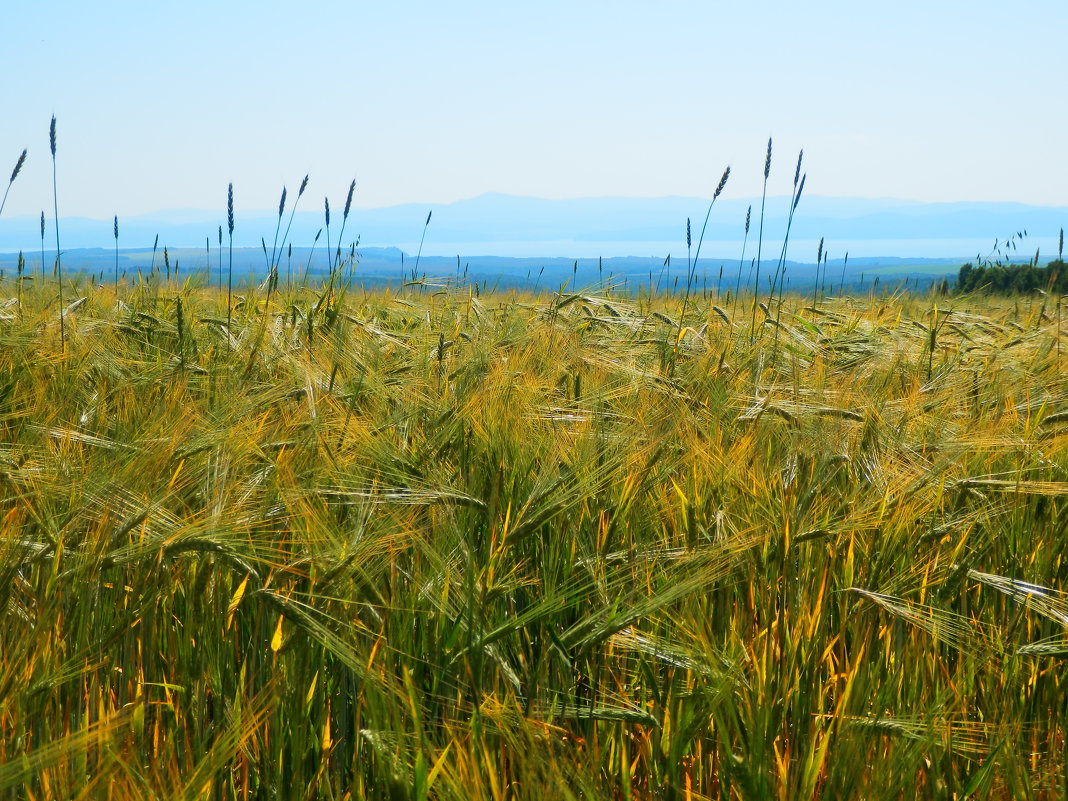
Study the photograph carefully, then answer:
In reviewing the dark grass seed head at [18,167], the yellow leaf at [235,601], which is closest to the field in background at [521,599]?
the yellow leaf at [235,601]

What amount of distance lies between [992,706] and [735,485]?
503 mm

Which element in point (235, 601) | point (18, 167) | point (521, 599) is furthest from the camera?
point (18, 167)

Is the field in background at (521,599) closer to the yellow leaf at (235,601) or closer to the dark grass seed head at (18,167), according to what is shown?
the yellow leaf at (235,601)

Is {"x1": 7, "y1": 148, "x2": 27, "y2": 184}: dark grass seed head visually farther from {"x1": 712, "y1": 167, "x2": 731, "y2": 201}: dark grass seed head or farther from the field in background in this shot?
{"x1": 712, "y1": 167, "x2": 731, "y2": 201}: dark grass seed head

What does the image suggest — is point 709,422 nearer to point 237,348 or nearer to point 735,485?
point 735,485

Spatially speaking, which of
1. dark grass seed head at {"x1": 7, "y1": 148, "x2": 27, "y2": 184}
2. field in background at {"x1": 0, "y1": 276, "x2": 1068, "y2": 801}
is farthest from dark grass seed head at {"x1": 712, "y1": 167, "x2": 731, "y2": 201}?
dark grass seed head at {"x1": 7, "y1": 148, "x2": 27, "y2": 184}

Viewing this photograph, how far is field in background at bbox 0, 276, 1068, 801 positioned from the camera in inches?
36.7

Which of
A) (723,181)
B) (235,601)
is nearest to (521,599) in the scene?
(235,601)

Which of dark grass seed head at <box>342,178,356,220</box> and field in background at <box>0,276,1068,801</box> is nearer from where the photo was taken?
field in background at <box>0,276,1068,801</box>

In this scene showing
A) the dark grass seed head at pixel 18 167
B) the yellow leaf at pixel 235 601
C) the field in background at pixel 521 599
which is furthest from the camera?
the dark grass seed head at pixel 18 167

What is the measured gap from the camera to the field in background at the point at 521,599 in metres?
0.93

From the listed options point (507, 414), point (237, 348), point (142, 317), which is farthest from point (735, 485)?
point (142, 317)

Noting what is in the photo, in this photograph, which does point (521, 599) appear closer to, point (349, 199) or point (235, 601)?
point (235, 601)

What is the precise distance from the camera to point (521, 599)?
1415mm
